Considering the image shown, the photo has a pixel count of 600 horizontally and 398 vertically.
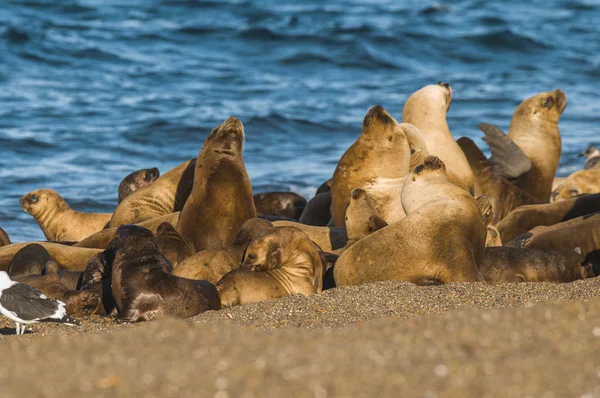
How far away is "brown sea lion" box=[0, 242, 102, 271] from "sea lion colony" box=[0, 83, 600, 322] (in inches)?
0.5

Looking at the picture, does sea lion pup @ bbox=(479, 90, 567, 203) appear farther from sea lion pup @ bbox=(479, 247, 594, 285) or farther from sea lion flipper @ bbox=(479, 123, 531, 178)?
sea lion pup @ bbox=(479, 247, 594, 285)

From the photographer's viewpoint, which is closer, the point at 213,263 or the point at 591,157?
the point at 213,263

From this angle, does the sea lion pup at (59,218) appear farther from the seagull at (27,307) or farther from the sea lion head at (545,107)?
the sea lion head at (545,107)

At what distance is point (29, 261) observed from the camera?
316 inches

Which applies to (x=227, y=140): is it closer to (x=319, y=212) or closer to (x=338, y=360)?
(x=319, y=212)

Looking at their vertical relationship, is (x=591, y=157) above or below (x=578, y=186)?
below

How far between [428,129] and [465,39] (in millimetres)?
19886

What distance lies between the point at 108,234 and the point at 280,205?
7.80ft

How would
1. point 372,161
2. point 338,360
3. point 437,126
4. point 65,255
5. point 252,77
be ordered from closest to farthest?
point 338,360 < point 65,255 < point 372,161 < point 437,126 < point 252,77

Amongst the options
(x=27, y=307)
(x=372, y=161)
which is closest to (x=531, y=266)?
(x=372, y=161)

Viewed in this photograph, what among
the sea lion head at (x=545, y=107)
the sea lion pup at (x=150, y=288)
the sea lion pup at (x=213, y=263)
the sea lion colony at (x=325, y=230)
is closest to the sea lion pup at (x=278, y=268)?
the sea lion colony at (x=325, y=230)

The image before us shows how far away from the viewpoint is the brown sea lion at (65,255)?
27.3 feet

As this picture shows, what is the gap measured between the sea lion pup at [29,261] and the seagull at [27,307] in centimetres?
219

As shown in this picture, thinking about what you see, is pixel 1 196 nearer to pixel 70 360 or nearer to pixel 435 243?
pixel 435 243
